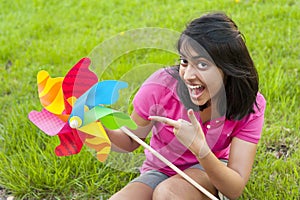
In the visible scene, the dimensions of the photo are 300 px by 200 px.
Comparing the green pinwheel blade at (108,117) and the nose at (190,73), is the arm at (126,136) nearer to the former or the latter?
the green pinwheel blade at (108,117)

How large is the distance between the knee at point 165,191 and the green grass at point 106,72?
0.35 m

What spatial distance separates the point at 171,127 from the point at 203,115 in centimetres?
11

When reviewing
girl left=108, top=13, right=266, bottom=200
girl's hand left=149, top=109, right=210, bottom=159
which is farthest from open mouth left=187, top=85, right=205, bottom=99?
Answer: girl's hand left=149, top=109, right=210, bottom=159

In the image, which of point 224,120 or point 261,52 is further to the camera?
point 261,52

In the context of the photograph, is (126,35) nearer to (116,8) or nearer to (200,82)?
(116,8)

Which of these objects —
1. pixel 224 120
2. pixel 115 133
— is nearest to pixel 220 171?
pixel 224 120

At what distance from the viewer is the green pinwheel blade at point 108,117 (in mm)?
1370

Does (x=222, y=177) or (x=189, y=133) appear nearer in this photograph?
(x=189, y=133)

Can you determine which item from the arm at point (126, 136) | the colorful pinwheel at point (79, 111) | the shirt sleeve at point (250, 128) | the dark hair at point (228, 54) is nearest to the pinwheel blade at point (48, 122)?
the colorful pinwheel at point (79, 111)

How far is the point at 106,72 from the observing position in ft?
8.00

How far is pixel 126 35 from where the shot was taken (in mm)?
2510

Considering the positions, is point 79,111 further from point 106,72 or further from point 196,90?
point 106,72

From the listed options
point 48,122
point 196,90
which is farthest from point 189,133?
point 48,122

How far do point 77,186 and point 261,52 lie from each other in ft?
3.86
